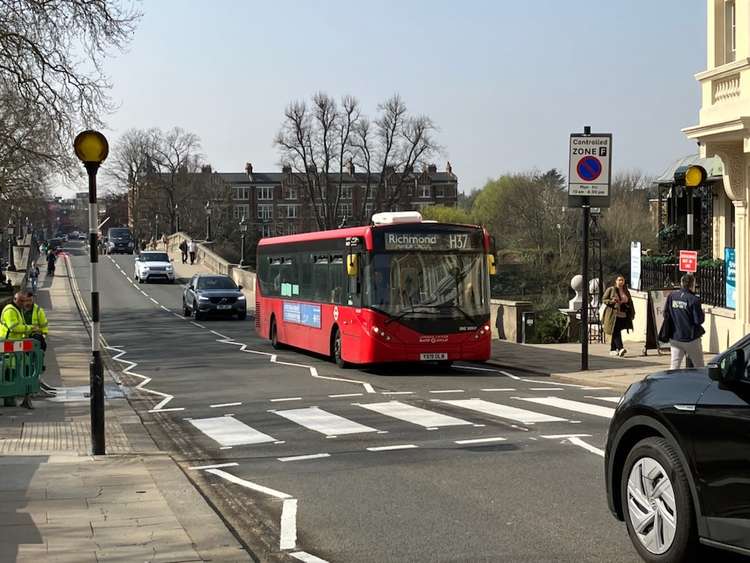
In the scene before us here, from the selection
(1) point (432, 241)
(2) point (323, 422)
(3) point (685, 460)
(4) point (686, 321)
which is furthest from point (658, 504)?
(1) point (432, 241)

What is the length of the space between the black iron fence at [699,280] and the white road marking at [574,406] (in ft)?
27.9

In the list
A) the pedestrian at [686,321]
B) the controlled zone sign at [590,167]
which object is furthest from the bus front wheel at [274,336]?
the pedestrian at [686,321]

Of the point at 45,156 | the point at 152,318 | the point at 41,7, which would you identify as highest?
the point at 41,7

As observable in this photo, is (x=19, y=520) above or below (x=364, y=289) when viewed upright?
below

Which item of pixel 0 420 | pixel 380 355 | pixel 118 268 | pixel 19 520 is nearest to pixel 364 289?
pixel 380 355

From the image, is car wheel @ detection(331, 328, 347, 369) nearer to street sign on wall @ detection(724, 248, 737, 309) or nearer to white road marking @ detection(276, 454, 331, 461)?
street sign on wall @ detection(724, 248, 737, 309)

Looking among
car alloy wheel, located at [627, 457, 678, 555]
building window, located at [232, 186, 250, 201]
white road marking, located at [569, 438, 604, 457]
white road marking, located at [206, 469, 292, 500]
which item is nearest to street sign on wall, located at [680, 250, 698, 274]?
white road marking, located at [569, 438, 604, 457]

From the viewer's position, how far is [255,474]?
9992mm

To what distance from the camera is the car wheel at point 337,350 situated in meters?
21.9

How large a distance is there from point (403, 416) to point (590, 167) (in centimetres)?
838

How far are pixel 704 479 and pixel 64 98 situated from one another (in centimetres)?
3136

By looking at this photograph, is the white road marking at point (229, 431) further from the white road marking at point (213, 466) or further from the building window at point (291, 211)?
the building window at point (291, 211)

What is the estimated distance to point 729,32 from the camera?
23.0 m

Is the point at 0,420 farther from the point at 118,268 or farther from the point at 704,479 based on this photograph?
the point at 118,268
